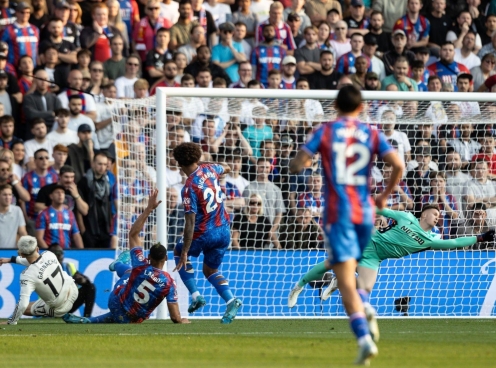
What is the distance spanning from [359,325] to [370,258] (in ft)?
17.6

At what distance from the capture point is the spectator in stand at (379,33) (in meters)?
21.0

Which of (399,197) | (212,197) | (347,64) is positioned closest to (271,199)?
(399,197)

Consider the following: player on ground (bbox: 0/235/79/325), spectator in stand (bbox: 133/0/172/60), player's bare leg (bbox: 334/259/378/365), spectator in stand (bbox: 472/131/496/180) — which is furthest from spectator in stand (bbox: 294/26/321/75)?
player's bare leg (bbox: 334/259/378/365)

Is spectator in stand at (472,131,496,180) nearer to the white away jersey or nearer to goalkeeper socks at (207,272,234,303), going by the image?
goalkeeper socks at (207,272,234,303)

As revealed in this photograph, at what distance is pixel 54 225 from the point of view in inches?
629

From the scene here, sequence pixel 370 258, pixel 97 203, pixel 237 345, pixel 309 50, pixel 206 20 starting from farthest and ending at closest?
pixel 206 20, pixel 309 50, pixel 97 203, pixel 370 258, pixel 237 345

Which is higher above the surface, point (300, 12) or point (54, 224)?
point (300, 12)

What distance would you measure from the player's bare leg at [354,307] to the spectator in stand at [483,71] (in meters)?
13.3

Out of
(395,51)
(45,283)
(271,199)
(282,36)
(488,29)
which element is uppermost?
(488,29)

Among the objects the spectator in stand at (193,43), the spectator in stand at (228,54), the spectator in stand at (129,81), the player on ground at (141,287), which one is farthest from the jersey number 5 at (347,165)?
the spectator in stand at (228,54)

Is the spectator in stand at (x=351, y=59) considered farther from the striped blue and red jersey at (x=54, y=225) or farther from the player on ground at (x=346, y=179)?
the player on ground at (x=346, y=179)

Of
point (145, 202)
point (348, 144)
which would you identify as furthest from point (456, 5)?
point (348, 144)

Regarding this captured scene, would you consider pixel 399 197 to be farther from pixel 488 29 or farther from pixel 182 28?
pixel 488 29

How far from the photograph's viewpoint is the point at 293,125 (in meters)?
Result: 16.5
